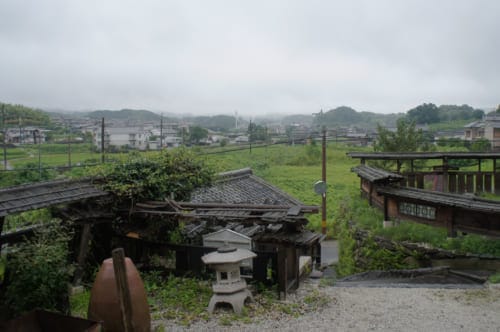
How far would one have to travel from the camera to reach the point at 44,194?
866cm

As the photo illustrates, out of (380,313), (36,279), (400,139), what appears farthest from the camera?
(400,139)

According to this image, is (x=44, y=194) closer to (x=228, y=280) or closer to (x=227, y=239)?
(x=228, y=280)

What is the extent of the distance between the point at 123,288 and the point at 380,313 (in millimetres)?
5154

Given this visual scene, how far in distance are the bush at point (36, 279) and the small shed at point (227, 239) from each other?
14.2 ft

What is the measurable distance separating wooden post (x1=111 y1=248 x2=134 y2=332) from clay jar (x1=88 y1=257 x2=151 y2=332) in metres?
0.15

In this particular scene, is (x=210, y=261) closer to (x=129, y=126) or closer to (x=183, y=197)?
(x=183, y=197)

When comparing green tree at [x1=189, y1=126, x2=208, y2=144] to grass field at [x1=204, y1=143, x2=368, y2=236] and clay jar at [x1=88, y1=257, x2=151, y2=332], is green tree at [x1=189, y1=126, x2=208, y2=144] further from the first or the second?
clay jar at [x1=88, y1=257, x2=151, y2=332]

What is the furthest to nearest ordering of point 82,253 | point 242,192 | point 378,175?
1. point 242,192
2. point 378,175
3. point 82,253

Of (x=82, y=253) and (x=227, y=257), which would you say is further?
(x=82, y=253)

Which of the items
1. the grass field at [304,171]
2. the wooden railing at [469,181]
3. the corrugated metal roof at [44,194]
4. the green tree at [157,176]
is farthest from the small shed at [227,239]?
the wooden railing at [469,181]

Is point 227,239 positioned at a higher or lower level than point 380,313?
higher

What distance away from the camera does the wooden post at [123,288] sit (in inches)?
247

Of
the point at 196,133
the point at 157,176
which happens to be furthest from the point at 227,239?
the point at 196,133

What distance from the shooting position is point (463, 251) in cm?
1284
